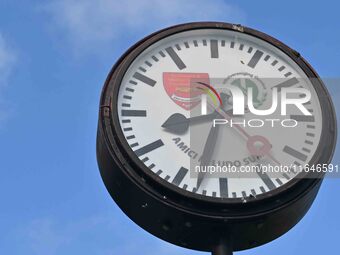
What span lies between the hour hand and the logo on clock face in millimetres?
95

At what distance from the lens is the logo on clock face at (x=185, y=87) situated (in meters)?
5.72

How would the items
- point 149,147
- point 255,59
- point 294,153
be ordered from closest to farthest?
point 149,147 < point 294,153 < point 255,59

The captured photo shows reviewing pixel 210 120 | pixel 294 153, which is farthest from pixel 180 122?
pixel 294 153

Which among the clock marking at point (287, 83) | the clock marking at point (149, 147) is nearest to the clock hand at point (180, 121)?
the clock marking at point (149, 147)

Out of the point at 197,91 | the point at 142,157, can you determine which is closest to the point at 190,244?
the point at 142,157

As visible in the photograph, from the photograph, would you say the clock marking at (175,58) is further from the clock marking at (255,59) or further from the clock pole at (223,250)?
the clock pole at (223,250)

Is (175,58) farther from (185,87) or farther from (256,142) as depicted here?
(256,142)

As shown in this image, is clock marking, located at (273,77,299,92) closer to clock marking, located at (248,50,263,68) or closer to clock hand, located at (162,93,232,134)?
clock marking, located at (248,50,263,68)

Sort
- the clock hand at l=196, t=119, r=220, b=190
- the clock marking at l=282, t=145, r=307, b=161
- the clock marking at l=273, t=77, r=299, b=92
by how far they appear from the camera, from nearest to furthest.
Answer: the clock hand at l=196, t=119, r=220, b=190
the clock marking at l=282, t=145, r=307, b=161
the clock marking at l=273, t=77, r=299, b=92

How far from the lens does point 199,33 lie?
20.2ft

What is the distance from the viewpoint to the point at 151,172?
17.1ft

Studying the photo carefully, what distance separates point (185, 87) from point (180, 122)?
34 centimetres

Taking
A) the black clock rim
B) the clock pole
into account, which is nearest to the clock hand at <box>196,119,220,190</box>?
the black clock rim

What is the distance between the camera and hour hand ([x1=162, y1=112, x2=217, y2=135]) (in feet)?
18.2
